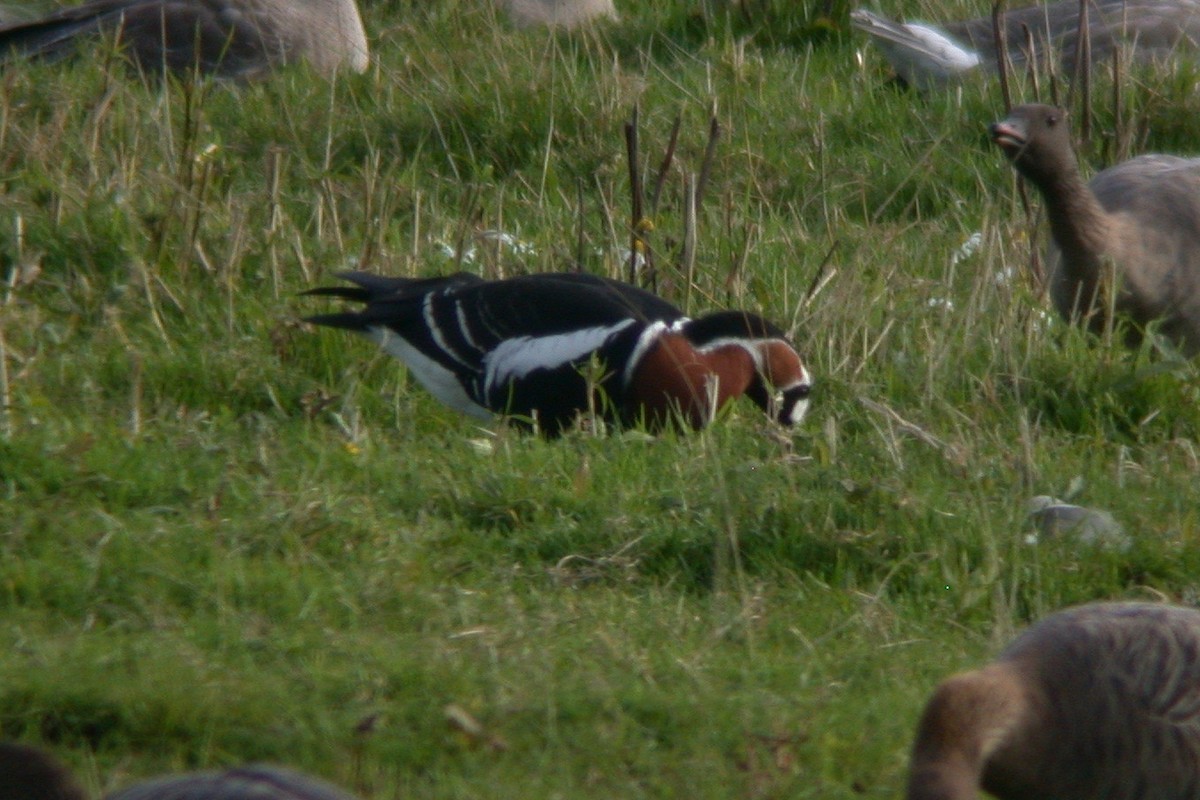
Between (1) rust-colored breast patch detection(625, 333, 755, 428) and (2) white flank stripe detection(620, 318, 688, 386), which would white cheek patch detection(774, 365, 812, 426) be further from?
(2) white flank stripe detection(620, 318, 688, 386)

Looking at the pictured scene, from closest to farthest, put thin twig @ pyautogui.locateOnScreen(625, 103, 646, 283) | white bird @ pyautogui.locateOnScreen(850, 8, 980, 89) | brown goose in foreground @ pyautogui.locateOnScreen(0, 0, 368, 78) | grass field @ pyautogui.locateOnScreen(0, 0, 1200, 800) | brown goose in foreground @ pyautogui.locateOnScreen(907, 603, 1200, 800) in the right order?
brown goose in foreground @ pyautogui.locateOnScreen(907, 603, 1200, 800)
grass field @ pyautogui.locateOnScreen(0, 0, 1200, 800)
thin twig @ pyautogui.locateOnScreen(625, 103, 646, 283)
white bird @ pyautogui.locateOnScreen(850, 8, 980, 89)
brown goose in foreground @ pyautogui.locateOnScreen(0, 0, 368, 78)

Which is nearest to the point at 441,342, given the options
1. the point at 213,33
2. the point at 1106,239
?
the point at 1106,239

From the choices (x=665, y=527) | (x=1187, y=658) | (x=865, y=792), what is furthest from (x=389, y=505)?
(x=1187, y=658)

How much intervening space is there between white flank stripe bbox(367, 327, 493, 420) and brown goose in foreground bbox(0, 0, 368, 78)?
3.62m

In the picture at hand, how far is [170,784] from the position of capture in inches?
109

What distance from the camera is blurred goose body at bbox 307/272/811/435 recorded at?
5332 millimetres

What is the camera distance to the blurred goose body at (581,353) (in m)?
5.33

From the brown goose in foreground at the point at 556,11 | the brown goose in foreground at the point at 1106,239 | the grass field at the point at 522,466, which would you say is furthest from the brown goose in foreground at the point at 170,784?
the brown goose in foreground at the point at 556,11

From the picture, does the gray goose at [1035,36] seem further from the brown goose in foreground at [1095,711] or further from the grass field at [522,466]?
the brown goose in foreground at [1095,711]

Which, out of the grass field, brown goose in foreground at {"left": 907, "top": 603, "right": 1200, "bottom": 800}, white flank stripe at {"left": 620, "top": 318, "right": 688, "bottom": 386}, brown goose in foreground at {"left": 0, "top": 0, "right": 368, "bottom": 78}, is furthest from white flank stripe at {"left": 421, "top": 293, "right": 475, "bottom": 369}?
brown goose in foreground at {"left": 0, "top": 0, "right": 368, "bottom": 78}

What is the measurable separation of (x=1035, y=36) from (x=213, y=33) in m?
4.04

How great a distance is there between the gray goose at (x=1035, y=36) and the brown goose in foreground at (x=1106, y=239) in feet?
5.27

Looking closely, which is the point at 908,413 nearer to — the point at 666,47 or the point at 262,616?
the point at 262,616

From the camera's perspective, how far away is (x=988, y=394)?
17.9 ft
